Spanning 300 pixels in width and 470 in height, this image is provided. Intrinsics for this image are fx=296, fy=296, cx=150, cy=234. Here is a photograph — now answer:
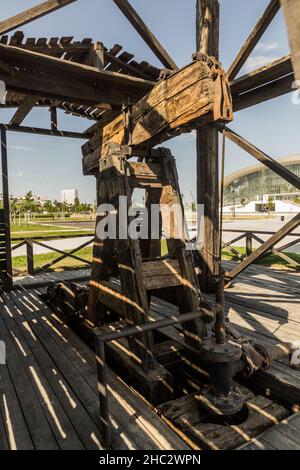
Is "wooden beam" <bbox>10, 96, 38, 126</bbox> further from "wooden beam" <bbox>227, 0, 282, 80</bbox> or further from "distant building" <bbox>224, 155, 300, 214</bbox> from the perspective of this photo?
A: "distant building" <bbox>224, 155, 300, 214</bbox>

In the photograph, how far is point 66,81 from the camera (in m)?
3.84

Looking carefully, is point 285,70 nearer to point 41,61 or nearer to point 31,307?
point 41,61

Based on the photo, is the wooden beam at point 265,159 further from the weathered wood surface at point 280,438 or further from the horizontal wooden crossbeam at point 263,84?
the weathered wood surface at point 280,438

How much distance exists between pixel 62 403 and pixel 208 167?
16.2 feet

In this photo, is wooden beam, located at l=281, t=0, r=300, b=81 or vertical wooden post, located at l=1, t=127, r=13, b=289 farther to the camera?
vertical wooden post, located at l=1, t=127, r=13, b=289

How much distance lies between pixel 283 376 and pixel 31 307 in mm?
4576

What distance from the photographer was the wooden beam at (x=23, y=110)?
5047 millimetres

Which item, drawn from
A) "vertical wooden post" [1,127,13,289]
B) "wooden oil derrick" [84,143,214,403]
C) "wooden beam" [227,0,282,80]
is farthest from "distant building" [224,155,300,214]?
"wooden oil derrick" [84,143,214,403]

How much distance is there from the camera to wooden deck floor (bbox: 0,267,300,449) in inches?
92.0

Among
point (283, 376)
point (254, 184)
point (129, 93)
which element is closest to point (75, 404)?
point (283, 376)

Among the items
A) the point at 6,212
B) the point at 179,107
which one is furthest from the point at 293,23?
the point at 6,212

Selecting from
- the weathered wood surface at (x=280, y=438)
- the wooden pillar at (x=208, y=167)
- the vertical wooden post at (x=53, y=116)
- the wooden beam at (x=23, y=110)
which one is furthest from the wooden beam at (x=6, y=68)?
the weathered wood surface at (x=280, y=438)

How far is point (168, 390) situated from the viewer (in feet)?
9.63
